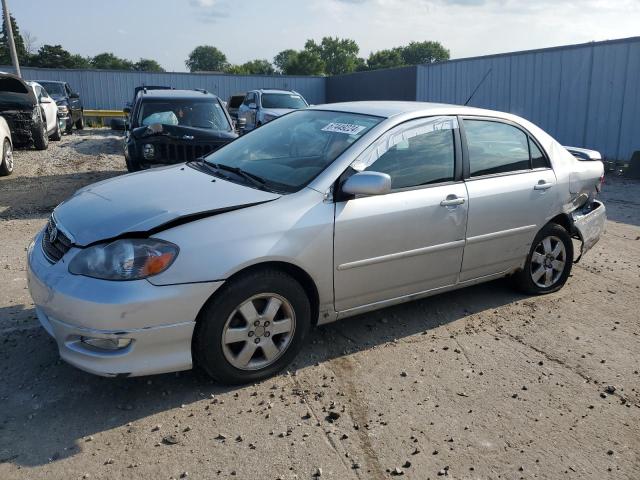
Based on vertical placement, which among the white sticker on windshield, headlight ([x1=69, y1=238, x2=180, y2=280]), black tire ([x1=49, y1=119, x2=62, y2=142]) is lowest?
black tire ([x1=49, y1=119, x2=62, y2=142])

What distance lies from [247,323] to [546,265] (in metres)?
3.03

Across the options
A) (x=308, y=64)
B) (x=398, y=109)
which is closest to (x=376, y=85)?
(x=398, y=109)

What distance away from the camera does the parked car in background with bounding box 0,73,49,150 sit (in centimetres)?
1241

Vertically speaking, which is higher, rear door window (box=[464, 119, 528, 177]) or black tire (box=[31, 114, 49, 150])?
rear door window (box=[464, 119, 528, 177])

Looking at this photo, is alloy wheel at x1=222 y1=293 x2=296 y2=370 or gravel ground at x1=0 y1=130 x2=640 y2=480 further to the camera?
alloy wheel at x1=222 y1=293 x2=296 y2=370

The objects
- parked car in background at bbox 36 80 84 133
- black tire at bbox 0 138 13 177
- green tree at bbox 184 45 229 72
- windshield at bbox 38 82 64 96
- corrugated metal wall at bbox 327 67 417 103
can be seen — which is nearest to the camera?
black tire at bbox 0 138 13 177

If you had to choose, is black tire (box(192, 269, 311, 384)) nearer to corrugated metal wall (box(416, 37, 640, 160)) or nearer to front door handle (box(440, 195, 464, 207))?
front door handle (box(440, 195, 464, 207))

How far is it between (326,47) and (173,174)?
115658 millimetres

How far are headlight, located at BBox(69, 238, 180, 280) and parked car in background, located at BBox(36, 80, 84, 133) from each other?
658 inches

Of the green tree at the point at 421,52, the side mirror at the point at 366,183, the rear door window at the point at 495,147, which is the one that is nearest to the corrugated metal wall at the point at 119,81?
the rear door window at the point at 495,147

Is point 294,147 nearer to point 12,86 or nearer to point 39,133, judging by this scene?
point 12,86

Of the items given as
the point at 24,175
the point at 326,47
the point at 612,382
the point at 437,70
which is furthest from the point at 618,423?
the point at 326,47

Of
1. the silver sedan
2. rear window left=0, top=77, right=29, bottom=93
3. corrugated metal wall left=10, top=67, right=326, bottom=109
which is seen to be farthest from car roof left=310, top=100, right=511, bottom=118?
corrugated metal wall left=10, top=67, right=326, bottom=109

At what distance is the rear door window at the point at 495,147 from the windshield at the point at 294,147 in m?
0.89
